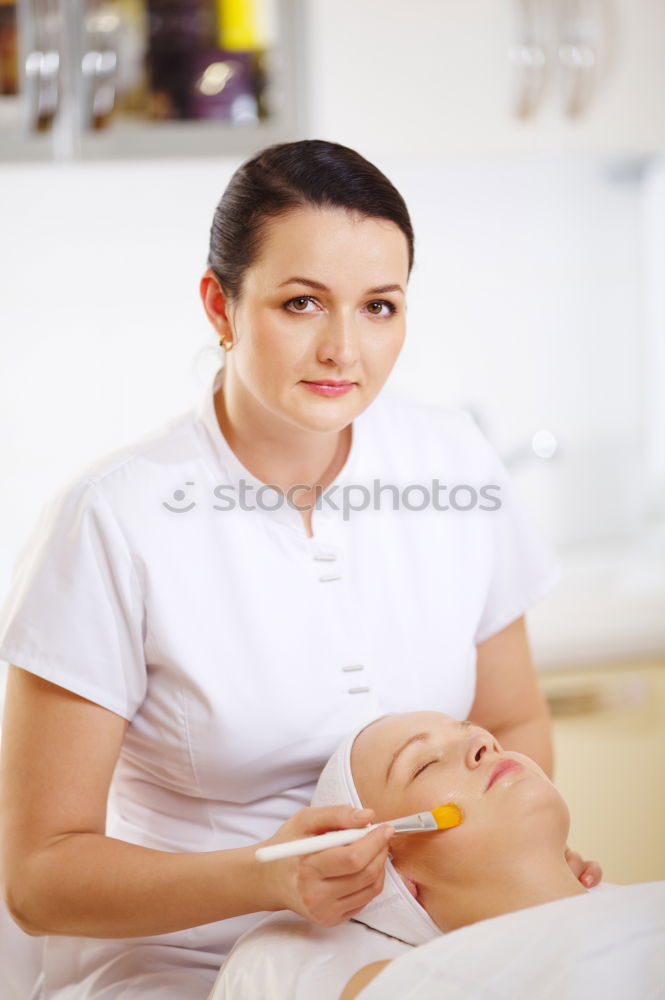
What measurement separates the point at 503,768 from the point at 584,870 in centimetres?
16

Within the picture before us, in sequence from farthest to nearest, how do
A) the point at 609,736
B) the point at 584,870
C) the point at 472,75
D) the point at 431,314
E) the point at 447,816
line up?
1. the point at 431,314
2. the point at 472,75
3. the point at 609,736
4. the point at 584,870
5. the point at 447,816

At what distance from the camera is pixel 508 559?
4.79ft

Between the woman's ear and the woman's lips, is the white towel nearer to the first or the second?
the woman's lips

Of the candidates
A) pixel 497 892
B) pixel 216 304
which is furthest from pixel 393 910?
pixel 216 304

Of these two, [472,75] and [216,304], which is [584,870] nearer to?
[216,304]

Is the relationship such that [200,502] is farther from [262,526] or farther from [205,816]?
[205,816]

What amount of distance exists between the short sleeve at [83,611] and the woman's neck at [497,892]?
0.37 m

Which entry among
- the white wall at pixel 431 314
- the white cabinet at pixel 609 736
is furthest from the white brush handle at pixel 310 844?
the white wall at pixel 431 314

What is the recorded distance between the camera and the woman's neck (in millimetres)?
1088

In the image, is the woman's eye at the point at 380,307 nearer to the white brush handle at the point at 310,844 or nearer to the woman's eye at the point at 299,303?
the woman's eye at the point at 299,303

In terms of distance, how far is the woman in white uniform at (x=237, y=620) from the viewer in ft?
3.70

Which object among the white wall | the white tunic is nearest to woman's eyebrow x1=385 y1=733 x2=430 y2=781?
the white tunic

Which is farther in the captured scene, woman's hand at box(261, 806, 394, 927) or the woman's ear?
the woman's ear

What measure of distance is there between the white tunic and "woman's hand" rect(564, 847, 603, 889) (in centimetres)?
24
